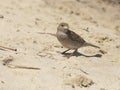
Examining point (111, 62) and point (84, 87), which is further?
point (111, 62)

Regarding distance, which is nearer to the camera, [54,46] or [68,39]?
[68,39]

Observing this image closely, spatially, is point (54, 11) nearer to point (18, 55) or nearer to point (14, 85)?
point (18, 55)

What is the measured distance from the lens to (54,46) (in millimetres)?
10539

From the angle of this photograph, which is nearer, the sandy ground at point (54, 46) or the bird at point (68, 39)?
the sandy ground at point (54, 46)

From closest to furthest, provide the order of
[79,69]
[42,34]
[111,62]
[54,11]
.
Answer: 1. [79,69]
2. [111,62]
3. [42,34]
4. [54,11]

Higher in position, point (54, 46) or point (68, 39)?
point (68, 39)

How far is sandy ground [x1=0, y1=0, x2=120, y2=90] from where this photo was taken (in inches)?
337

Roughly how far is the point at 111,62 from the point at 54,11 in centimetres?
354

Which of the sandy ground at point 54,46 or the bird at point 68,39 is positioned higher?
the bird at point 68,39

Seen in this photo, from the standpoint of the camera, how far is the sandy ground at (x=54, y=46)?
856 cm

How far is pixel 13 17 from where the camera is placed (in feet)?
38.5

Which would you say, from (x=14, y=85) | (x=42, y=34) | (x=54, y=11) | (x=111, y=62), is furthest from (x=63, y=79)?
(x=54, y=11)

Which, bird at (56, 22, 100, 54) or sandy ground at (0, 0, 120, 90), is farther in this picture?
bird at (56, 22, 100, 54)

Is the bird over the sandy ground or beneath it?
over
